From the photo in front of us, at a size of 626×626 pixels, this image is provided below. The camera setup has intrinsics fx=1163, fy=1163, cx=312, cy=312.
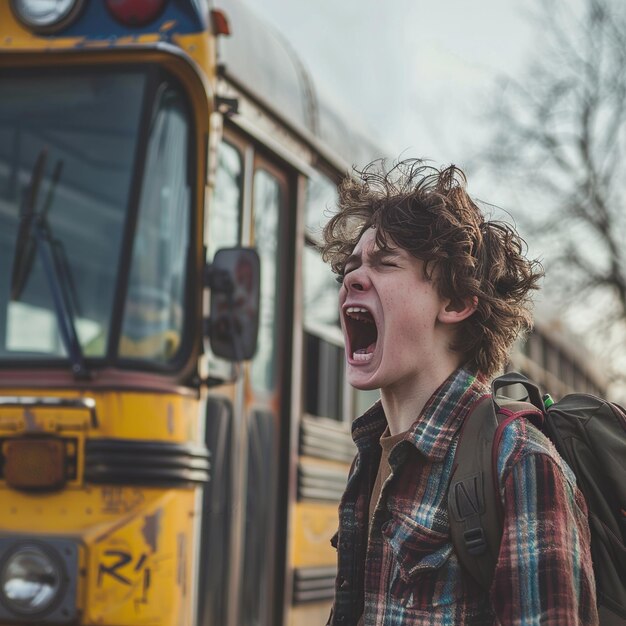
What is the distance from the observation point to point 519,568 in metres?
1.58

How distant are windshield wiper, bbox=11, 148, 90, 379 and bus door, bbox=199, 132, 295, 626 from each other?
19.7 inches

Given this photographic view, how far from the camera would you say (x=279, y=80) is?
4.45 m

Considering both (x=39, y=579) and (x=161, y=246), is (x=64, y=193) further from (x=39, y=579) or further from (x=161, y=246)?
(x=39, y=579)

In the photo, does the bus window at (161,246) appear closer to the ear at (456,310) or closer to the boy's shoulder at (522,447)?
the ear at (456,310)

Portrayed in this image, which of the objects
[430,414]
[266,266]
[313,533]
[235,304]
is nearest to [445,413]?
[430,414]

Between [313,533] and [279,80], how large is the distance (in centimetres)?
175

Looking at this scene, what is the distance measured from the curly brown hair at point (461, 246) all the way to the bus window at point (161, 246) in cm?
164

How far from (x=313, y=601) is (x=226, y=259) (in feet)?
5.14

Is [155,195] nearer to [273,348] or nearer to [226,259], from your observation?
[226,259]

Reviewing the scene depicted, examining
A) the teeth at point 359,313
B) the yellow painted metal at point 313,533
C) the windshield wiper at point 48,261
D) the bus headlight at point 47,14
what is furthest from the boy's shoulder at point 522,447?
the yellow painted metal at point 313,533

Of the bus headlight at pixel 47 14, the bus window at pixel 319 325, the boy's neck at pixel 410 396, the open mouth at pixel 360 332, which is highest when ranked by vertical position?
the bus headlight at pixel 47 14

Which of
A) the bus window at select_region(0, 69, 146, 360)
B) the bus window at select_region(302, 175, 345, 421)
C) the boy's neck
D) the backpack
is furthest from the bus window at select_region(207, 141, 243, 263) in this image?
the backpack

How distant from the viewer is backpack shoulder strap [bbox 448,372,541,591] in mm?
1632

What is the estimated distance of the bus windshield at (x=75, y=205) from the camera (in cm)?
357
